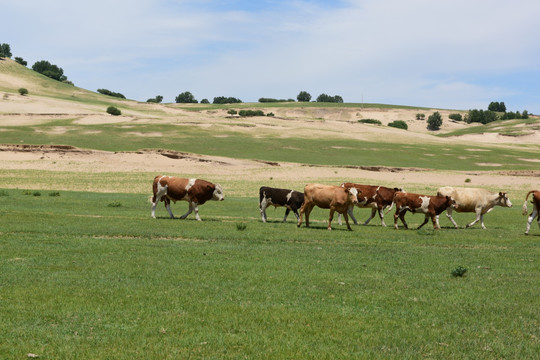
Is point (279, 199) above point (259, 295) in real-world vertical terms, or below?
below

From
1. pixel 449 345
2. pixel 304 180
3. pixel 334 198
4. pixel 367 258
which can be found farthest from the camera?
pixel 304 180

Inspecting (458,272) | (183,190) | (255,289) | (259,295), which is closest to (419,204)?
(183,190)

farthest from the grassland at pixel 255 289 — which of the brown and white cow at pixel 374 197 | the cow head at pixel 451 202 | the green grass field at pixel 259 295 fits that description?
the brown and white cow at pixel 374 197

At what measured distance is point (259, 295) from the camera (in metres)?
12.3

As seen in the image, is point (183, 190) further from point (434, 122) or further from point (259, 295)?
point (434, 122)

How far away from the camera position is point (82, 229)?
22.5m

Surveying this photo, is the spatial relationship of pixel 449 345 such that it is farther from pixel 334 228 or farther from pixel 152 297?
pixel 334 228

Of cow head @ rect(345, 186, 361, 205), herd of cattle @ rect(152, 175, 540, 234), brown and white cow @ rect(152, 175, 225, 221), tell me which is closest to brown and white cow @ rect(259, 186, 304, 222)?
herd of cattle @ rect(152, 175, 540, 234)

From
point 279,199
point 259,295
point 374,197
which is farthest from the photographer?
point 374,197

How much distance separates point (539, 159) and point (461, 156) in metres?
11.6

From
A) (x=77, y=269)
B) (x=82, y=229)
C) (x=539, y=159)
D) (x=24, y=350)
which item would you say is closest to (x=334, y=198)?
(x=82, y=229)

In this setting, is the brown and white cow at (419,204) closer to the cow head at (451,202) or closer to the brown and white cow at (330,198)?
the cow head at (451,202)

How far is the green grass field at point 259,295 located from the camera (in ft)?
30.1

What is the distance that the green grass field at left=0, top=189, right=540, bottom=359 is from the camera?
9.16 m
